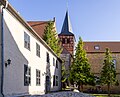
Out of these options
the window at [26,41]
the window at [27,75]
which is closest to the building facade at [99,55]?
the window at [27,75]

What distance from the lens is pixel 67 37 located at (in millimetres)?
63875

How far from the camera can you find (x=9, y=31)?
14.2 metres

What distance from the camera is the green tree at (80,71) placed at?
38.7 metres

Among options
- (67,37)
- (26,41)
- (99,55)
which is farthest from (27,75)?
(67,37)

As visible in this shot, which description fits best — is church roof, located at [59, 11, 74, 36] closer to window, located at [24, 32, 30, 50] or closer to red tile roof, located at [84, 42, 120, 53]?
red tile roof, located at [84, 42, 120, 53]

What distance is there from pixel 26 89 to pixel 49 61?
11336mm

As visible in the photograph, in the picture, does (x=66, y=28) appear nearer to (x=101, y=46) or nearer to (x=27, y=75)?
(x=101, y=46)

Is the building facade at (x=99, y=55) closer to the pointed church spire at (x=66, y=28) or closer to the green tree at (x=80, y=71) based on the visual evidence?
the green tree at (x=80, y=71)

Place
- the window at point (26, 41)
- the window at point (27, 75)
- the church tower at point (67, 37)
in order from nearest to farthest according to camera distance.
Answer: the window at point (27, 75), the window at point (26, 41), the church tower at point (67, 37)

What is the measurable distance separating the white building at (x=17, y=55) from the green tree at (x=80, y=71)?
1538 centimetres

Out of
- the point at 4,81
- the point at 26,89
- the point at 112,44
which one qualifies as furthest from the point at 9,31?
the point at 112,44

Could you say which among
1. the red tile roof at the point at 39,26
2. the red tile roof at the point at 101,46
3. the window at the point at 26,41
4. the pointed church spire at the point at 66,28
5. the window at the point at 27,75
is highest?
the pointed church spire at the point at 66,28

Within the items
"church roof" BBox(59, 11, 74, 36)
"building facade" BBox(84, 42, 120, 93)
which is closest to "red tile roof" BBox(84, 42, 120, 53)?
"building facade" BBox(84, 42, 120, 93)

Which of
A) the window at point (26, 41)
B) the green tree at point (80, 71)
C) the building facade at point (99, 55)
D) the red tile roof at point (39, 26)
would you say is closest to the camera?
the window at point (26, 41)
